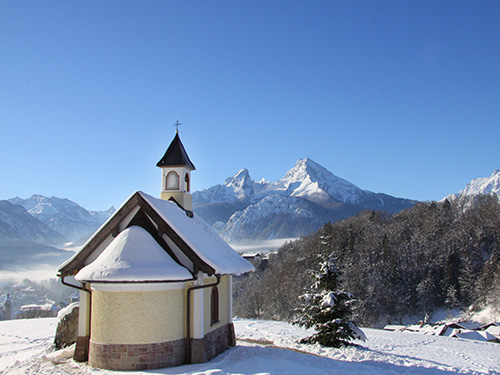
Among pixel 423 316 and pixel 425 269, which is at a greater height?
pixel 425 269

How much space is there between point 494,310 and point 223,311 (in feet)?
214

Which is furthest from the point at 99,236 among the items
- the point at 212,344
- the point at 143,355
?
the point at 212,344

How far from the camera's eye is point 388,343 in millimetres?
25703

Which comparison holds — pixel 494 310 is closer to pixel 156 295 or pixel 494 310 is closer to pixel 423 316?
pixel 423 316

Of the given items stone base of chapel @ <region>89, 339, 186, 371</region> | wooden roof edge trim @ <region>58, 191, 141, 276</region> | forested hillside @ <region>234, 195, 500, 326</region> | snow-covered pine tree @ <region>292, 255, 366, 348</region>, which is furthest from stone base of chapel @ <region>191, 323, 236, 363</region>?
forested hillside @ <region>234, 195, 500, 326</region>

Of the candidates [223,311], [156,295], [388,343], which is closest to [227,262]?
[223,311]

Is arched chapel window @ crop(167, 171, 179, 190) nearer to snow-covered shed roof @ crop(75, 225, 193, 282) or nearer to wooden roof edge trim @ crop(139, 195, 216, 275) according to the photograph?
wooden roof edge trim @ crop(139, 195, 216, 275)

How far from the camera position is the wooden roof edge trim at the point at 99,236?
13.8 meters

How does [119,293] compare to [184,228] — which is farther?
[184,228]

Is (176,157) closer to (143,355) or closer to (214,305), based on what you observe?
(214,305)

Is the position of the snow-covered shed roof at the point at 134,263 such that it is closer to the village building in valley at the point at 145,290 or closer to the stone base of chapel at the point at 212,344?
the village building in valley at the point at 145,290

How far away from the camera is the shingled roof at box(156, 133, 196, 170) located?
684 inches

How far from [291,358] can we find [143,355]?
17.2ft

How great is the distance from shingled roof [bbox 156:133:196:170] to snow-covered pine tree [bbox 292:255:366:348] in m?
8.50
